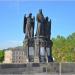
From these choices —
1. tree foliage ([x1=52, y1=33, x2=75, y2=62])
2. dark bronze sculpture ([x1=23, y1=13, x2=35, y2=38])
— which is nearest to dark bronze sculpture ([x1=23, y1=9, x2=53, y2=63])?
dark bronze sculpture ([x1=23, y1=13, x2=35, y2=38])

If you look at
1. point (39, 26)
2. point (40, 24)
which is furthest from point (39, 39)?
point (40, 24)

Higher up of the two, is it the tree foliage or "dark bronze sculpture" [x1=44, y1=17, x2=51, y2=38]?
the tree foliage

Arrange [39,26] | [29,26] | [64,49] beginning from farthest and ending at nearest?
1. [64,49]
2. [29,26]
3. [39,26]

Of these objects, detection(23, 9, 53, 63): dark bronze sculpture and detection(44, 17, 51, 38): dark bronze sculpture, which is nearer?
detection(23, 9, 53, 63): dark bronze sculpture

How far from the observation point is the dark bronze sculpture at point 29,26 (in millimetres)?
19373

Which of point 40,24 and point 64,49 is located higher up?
point 64,49

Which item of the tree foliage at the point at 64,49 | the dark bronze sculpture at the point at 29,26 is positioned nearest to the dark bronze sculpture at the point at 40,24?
the dark bronze sculpture at the point at 29,26

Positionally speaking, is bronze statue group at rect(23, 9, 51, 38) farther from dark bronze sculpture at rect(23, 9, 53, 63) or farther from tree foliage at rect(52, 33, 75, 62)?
tree foliage at rect(52, 33, 75, 62)

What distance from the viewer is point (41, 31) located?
19.5m

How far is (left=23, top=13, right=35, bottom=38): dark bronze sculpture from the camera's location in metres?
19.4

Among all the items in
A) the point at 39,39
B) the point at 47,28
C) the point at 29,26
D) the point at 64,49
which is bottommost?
the point at 39,39

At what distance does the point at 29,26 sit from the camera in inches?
773

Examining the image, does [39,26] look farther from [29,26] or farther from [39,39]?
[39,39]

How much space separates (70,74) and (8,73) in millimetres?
2718
